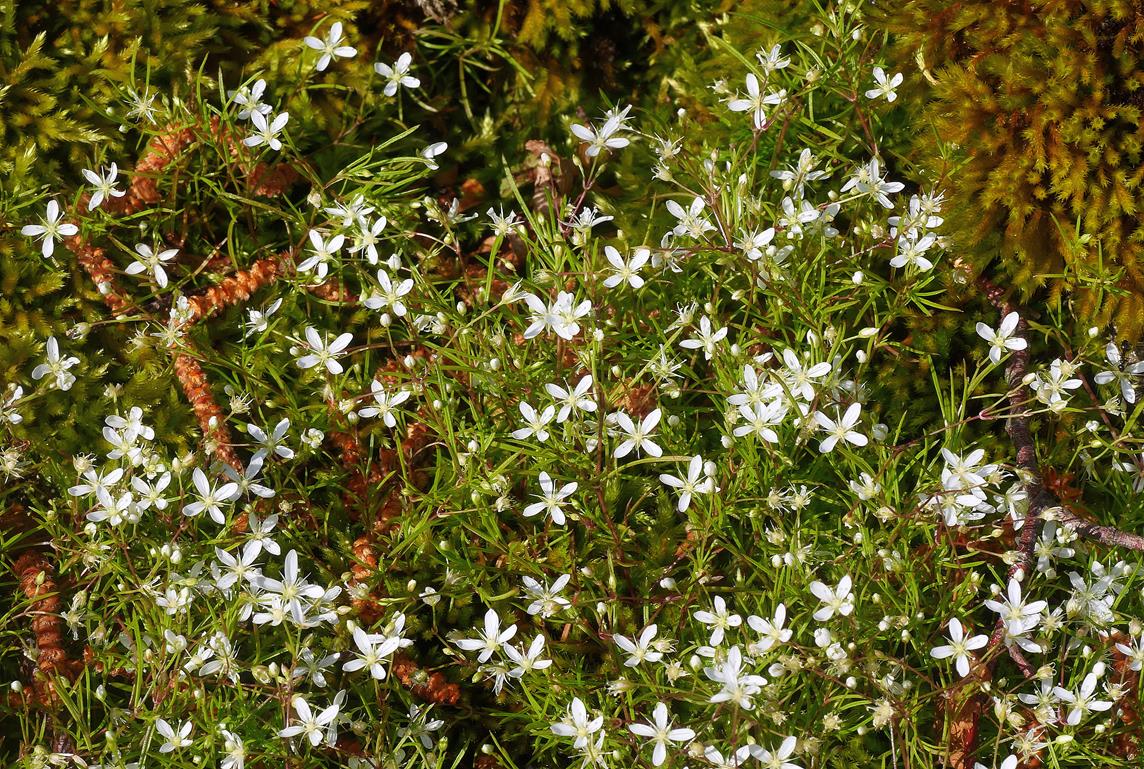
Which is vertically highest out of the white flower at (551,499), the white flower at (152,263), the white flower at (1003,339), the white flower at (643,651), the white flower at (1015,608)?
the white flower at (1003,339)

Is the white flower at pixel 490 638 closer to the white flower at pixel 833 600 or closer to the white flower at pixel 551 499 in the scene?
the white flower at pixel 551 499

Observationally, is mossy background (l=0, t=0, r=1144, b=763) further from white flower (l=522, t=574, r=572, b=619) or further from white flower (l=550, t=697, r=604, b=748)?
white flower (l=550, t=697, r=604, b=748)

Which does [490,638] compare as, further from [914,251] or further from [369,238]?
[914,251]

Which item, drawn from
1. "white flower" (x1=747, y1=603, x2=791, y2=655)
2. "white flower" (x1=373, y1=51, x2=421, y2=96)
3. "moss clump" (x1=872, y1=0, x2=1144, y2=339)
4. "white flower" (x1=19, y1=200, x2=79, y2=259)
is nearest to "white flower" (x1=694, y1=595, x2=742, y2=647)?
"white flower" (x1=747, y1=603, x2=791, y2=655)

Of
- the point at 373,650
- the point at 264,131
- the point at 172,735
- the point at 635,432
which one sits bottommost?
the point at 172,735

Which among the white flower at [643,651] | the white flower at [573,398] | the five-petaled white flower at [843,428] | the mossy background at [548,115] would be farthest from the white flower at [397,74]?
the white flower at [643,651]

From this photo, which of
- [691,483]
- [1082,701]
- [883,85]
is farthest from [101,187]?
[1082,701]
